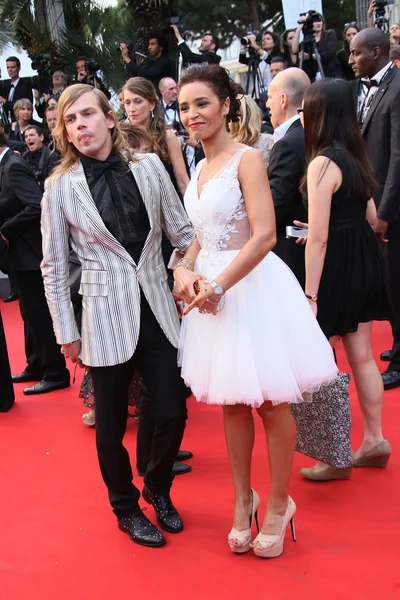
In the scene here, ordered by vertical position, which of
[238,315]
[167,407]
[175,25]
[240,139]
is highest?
[175,25]

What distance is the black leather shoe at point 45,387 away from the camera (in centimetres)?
492

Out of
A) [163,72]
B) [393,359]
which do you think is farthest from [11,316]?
[393,359]

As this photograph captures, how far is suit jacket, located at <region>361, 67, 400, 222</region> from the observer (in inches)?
164

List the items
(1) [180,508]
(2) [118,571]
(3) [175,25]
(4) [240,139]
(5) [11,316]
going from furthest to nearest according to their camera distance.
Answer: (3) [175,25], (5) [11,316], (4) [240,139], (1) [180,508], (2) [118,571]

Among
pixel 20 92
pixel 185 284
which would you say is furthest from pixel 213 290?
pixel 20 92

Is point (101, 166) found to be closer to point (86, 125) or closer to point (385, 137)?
point (86, 125)

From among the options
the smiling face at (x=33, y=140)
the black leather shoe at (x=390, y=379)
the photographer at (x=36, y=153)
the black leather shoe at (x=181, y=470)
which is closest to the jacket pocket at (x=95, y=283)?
the black leather shoe at (x=181, y=470)

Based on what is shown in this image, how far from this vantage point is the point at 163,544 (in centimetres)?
276

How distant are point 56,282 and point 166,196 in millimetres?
537

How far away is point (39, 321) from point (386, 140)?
8.39 ft

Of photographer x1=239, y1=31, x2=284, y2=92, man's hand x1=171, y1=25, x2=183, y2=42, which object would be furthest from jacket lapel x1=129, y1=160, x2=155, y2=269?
man's hand x1=171, y1=25, x2=183, y2=42

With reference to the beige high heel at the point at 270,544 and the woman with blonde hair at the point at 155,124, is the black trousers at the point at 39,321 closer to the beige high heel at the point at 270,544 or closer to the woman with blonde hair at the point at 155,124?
the woman with blonde hair at the point at 155,124

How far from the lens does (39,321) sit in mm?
4953

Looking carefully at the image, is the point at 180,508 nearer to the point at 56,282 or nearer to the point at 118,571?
the point at 118,571
